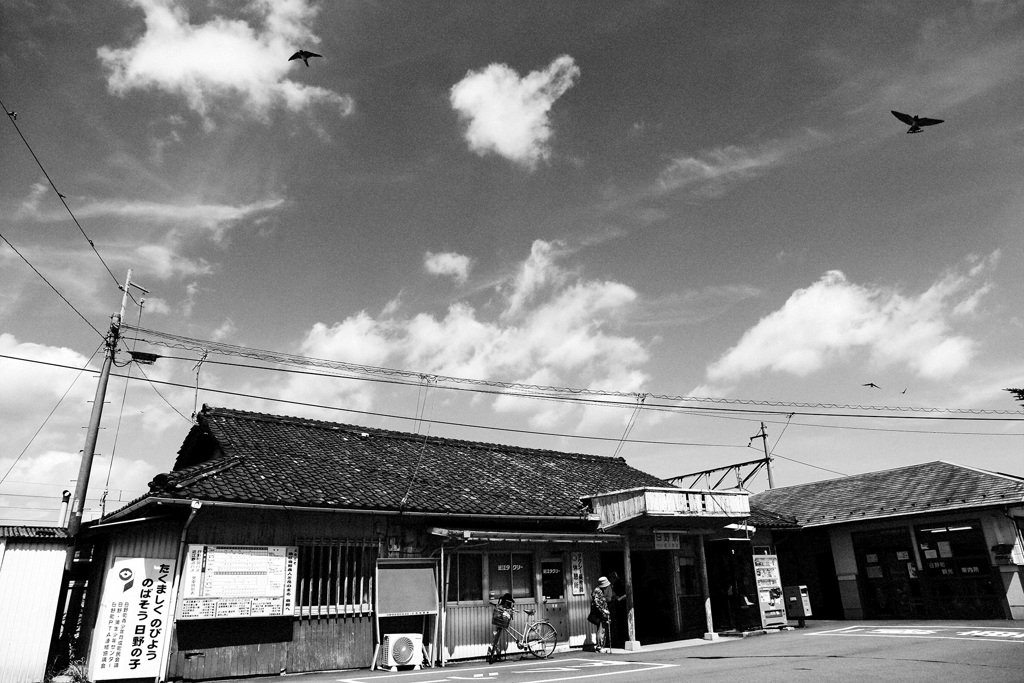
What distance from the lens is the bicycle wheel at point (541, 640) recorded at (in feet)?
52.1

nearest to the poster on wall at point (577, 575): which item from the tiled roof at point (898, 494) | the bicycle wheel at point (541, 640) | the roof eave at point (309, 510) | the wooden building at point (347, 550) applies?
the wooden building at point (347, 550)

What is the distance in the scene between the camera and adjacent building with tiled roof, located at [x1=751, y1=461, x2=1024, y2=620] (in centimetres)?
1983

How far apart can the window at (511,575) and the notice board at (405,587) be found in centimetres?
176

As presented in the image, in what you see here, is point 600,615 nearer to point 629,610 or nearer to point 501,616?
point 629,610

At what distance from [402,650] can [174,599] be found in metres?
4.76

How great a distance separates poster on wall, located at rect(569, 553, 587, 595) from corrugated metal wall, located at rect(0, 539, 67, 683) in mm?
11541

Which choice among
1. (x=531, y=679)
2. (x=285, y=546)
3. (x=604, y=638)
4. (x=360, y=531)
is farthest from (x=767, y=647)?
(x=285, y=546)

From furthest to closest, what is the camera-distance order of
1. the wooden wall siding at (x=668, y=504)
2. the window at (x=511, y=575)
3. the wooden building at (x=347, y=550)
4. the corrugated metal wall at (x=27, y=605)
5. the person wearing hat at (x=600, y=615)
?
the wooden wall siding at (x=668, y=504), the window at (x=511, y=575), the person wearing hat at (x=600, y=615), the wooden building at (x=347, y=550), the corrugated metal wall at (x=27, y=605)

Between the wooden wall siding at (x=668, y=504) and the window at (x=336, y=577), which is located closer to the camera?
the window at (x=336, y=577)

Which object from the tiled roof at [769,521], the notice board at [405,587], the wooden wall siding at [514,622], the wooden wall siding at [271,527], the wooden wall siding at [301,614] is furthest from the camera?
the tiled roof at [769,521]

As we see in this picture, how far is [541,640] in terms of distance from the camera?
1606 cm

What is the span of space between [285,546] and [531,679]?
232 inches

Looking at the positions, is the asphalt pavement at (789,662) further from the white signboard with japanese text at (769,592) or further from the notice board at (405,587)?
the white signboard with japanese text at (769,592)

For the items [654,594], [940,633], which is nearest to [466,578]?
[654,594]
